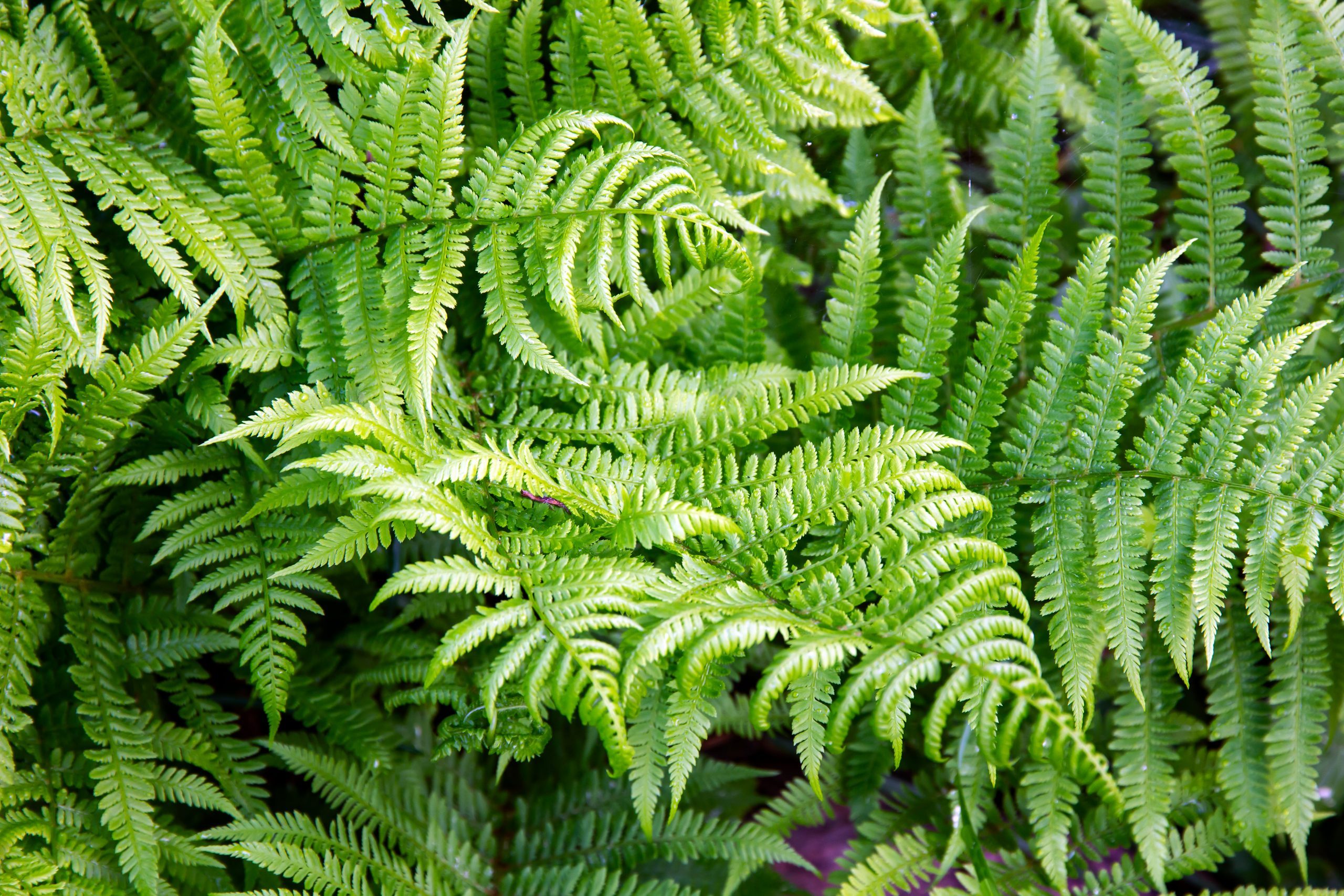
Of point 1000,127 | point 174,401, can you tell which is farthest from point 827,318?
point 174,401

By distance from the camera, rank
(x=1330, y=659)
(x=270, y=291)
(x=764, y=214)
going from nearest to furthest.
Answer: (x=270, y=291)
(x=1330, y=659)
(x=764, y=214)

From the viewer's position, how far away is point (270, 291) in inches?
58.6

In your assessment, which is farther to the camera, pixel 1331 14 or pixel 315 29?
pixel 1331 14

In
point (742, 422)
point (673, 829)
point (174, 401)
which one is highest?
point (174, 401)

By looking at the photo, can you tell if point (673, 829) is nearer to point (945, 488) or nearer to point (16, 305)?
point (945, 488)

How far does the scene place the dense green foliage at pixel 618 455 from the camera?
132 centimetres

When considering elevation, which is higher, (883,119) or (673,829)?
(883,119)

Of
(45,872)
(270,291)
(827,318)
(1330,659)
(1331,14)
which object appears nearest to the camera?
(45,872)

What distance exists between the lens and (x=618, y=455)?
1638 mm

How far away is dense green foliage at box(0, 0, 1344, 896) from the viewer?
1.32 meters

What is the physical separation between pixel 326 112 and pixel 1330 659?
92.7 inches

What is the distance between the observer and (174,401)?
1.54 metres

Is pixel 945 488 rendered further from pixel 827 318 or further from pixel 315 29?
pixel 315 29

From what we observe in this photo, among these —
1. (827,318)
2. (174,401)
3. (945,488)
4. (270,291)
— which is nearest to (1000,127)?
(827,318)
